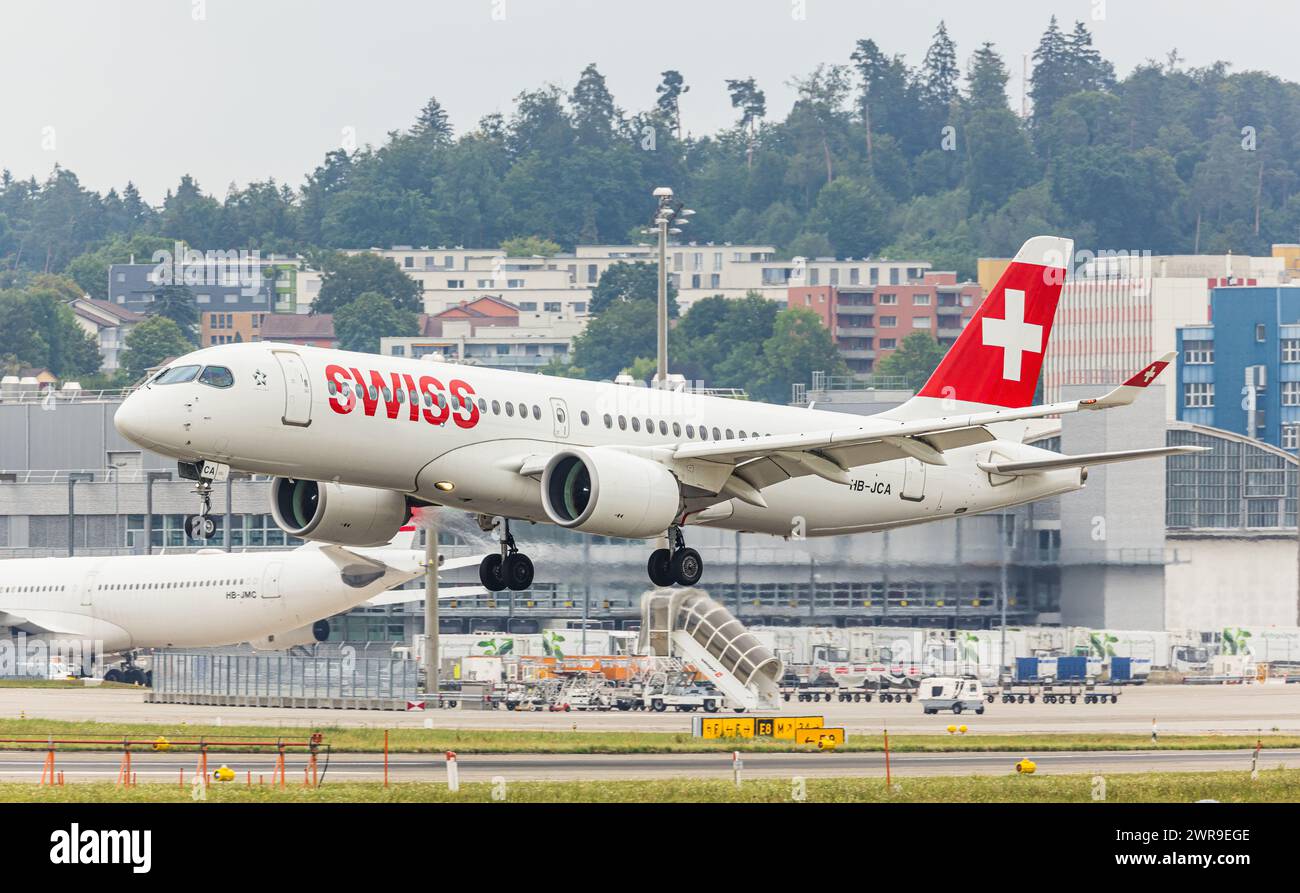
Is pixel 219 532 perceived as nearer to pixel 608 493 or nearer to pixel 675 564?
pixel 675 564

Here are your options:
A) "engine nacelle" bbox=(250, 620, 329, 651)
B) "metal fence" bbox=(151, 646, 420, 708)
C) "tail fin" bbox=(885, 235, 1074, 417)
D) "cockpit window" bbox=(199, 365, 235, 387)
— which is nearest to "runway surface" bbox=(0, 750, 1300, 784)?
"cockpit window" bbox=(199, 365, 235, 387)

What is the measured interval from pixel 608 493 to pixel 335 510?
22.9 ft

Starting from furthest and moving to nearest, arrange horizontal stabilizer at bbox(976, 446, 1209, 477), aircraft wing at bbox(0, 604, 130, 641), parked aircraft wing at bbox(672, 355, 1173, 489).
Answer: aircraft wing at bbox(0, 604, 130, 641)
horizontal stabilizer at bbox(976, 446, 1209, 477)
parked aircraft wing at bbox(672, 355, 1173, 489)

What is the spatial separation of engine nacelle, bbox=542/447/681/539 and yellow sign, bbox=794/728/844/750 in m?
12.2

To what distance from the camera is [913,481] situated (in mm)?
59594

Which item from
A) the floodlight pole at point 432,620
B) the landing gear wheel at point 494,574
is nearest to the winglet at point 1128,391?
the landing gear wheel at point 494,574

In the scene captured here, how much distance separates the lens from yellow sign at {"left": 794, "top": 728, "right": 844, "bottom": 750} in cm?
6188

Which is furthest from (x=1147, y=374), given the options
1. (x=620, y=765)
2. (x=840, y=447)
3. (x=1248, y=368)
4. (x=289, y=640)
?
(x=1248, y=368)

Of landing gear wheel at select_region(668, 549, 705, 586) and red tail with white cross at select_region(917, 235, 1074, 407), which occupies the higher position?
red tail with white cross at select_region(917, 235, 1074, 407)

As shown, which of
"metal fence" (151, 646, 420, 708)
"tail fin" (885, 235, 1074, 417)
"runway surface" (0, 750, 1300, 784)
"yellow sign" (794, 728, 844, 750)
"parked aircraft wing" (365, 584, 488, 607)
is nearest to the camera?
"runway surface" (0, 750, 1300, 784)

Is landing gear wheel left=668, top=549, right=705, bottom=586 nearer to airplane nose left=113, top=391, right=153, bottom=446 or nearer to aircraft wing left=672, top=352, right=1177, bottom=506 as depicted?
aircraft wing left=672, top=352, right=1177, bottom=506

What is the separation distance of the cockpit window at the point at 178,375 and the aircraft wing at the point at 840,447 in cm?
1168
